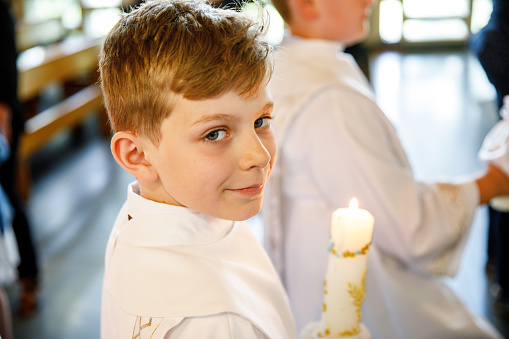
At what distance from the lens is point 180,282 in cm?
90

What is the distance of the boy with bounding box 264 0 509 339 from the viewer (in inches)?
59.6

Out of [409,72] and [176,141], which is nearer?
[176,141]

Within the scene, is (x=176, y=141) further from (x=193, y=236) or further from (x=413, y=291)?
(x=413, y=291)

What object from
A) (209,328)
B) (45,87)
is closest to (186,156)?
(209,328)

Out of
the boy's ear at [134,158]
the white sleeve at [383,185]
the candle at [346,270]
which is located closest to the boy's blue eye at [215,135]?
the boy's ear at [134,158]

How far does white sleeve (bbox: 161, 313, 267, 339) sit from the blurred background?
46cm

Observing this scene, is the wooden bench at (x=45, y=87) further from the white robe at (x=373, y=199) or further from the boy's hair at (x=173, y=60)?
the boy's hair at (x=173, y=60)

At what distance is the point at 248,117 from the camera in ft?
2.91

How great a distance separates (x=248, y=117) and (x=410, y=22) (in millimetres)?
9768

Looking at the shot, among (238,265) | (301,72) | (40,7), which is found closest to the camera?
(238,265)

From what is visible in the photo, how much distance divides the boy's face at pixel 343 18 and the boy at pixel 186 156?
0.79 m

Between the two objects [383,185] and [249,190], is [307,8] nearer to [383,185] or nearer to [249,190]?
[383,185]

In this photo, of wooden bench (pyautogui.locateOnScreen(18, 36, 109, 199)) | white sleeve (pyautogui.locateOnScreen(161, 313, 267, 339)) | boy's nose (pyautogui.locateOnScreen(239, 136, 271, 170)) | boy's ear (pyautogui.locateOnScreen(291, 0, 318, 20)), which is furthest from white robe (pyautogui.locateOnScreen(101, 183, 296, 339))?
wooden bench (pyautogui.locateOnScreen(18, 36, 109, 199))

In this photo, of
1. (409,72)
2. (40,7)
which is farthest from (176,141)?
(40,7)
